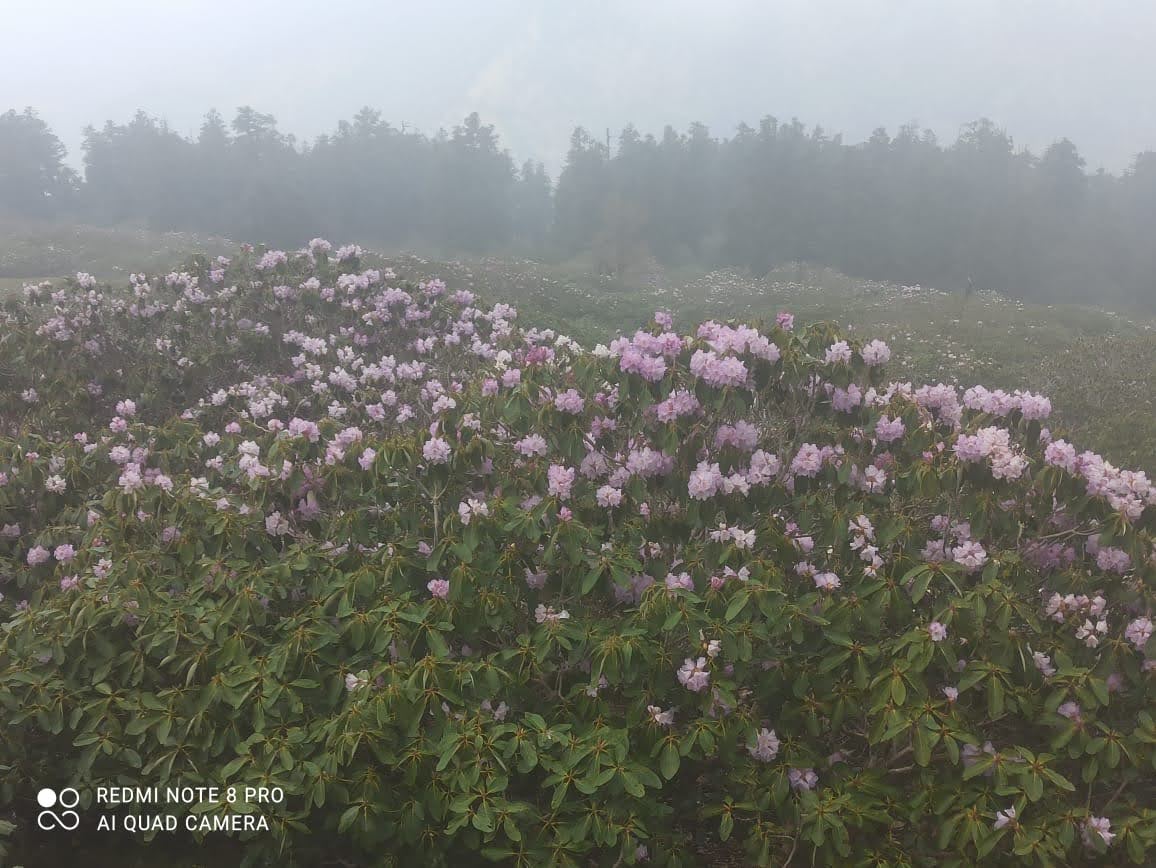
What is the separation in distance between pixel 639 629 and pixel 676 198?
67.2 metres

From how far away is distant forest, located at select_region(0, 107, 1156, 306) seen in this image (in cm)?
5450

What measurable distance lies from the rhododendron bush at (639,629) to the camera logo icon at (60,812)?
128 millimetres

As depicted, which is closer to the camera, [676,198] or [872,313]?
[872,313]

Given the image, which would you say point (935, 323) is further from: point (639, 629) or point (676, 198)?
point (676, 198)

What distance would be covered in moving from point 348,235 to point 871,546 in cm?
6877

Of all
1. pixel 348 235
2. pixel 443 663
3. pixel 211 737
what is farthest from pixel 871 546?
pixel 348 235

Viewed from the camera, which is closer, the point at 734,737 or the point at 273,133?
the point at 734,737

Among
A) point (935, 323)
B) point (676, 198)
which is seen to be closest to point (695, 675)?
point (935, 323)

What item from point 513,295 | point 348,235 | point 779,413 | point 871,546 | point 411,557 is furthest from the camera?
point 348,235

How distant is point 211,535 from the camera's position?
4.33 meters

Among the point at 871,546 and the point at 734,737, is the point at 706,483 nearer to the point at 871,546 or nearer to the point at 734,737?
the point at 871,546

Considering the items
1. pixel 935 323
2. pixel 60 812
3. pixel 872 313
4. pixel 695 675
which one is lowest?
pixel 60 812

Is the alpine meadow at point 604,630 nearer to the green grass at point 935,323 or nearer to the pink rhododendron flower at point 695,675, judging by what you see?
the pink rhododendron flower at point 695,675

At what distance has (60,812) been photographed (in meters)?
3.75
